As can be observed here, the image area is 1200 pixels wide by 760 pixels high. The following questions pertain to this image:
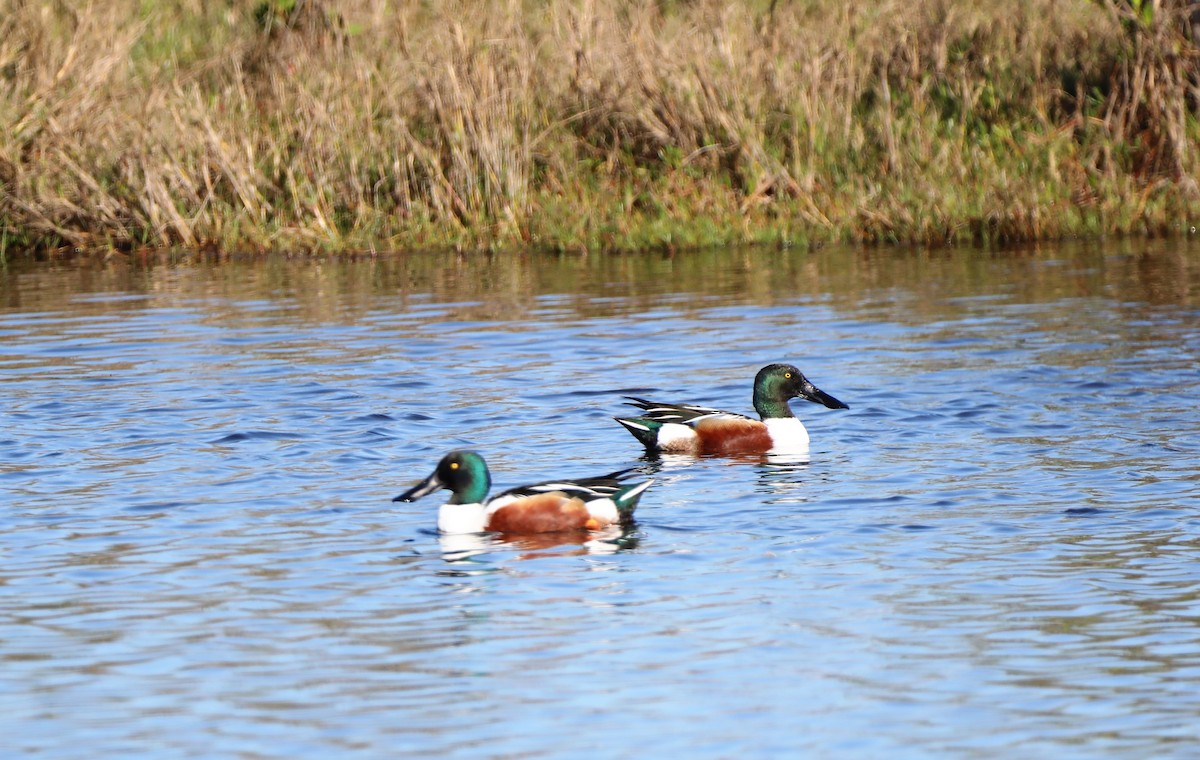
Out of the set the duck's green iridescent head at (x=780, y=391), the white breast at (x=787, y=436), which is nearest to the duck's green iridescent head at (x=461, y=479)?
the white breast at (x=787, y=436)

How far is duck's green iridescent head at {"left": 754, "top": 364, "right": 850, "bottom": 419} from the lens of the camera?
10.6 meters

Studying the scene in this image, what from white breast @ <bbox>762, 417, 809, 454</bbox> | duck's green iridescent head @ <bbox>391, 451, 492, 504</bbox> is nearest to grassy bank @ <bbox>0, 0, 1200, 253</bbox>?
white breast @ <bbox>762, 417, 809, 454</bbox>

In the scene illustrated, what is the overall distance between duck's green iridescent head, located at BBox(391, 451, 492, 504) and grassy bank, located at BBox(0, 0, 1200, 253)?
10.5m

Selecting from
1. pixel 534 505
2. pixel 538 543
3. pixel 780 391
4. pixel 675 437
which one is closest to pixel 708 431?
pixel 675 437

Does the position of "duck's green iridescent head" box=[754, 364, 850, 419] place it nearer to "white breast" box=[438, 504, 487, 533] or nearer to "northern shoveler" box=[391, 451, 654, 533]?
"northern shoveler" box=[391, 451, 654, 533]

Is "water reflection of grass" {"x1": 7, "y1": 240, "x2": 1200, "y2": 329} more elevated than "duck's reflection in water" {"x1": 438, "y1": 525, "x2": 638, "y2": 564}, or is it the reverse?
"water reflection of grass" {"x1": 7, "y1": 240, "x2": 1200, "y2": 329}

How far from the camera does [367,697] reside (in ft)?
18.5

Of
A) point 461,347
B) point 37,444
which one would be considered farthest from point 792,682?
point 461,347

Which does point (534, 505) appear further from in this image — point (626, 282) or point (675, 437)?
point (626, 282)

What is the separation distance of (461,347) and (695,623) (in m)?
7.58

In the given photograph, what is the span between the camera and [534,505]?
26.6 ft

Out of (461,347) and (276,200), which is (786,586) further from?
(276,200)

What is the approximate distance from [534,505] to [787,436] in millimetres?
2498

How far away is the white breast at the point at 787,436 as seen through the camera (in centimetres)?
1017
